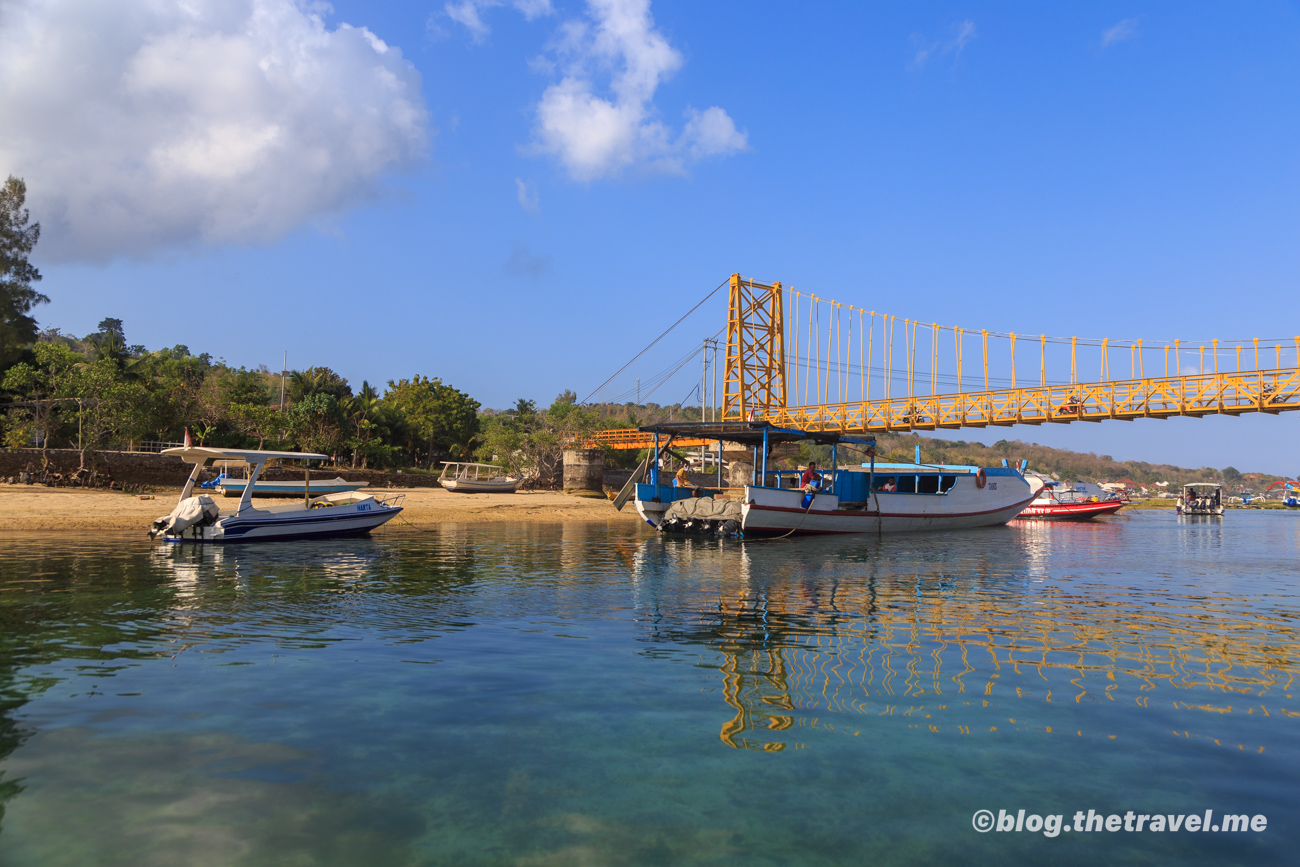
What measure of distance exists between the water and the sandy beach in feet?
46.2

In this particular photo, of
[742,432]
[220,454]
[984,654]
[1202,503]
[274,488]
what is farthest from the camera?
[1202,503]

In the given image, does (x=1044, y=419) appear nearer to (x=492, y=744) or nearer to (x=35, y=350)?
(x=492, y=744)

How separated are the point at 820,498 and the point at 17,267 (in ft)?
158

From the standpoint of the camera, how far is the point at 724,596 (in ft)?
44.1

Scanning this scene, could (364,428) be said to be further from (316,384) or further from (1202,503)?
(1202,503)

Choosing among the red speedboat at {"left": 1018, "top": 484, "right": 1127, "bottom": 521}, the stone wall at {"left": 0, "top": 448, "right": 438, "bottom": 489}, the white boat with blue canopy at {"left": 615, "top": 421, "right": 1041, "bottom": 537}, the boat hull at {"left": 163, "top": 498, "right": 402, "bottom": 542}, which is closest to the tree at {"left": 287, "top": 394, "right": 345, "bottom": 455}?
the stone wall at {"left": 0, "top": 448, "right": 438, "bottom": 489}

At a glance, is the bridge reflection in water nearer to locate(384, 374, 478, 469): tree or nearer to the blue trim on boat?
the blue trim on boat

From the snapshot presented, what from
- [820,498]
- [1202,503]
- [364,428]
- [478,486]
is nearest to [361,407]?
[364,428]

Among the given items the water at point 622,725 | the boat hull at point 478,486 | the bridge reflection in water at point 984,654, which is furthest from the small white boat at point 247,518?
the boat hull at point 478,486

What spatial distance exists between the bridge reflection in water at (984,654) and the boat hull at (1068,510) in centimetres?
4138

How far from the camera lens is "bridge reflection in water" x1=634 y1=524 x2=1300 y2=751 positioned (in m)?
6.38

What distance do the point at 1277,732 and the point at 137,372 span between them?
56350 millimetres

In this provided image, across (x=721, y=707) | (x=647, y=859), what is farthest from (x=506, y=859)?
(x=721, y=707)

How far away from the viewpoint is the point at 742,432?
29.4 metres
